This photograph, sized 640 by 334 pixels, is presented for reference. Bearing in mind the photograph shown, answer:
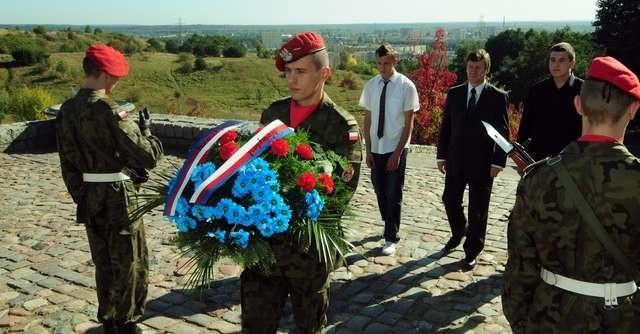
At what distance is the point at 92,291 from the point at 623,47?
24235 mm

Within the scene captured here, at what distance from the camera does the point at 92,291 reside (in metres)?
5.12

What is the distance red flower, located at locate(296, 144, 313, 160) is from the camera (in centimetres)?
284

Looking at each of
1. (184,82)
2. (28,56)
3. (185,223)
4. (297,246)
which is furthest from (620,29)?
(28,56)

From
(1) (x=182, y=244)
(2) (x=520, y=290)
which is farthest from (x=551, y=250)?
(1) (x=182, y=244)

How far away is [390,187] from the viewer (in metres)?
6.00

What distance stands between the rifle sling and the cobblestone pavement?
47.2 inches

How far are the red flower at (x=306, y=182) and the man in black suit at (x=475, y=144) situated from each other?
3.07 m

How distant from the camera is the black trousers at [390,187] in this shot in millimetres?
5965

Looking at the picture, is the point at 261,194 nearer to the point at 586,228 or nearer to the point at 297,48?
the point at 297,48

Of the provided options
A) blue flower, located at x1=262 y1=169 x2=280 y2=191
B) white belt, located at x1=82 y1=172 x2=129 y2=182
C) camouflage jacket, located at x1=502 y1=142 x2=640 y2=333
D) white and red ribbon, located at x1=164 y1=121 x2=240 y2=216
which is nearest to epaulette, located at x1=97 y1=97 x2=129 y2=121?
white belt, located at x1=82 y1=172 x2=129 y2=182

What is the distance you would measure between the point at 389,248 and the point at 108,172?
308 cm

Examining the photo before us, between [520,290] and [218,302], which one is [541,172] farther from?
[218,302]

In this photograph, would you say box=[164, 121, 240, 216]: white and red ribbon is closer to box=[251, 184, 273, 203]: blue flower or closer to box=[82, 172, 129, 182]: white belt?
box=[251, 184, 273, 203]: blue flower

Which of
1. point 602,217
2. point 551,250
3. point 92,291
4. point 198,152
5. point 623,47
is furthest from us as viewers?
point 623,47
